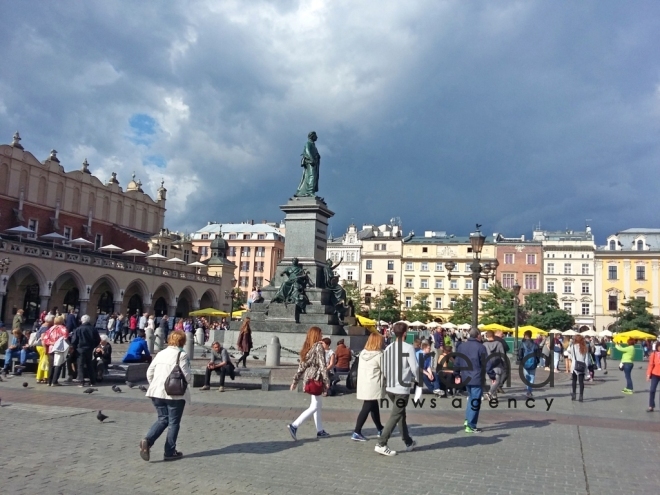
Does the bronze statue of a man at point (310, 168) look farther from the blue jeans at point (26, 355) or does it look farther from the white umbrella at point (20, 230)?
the white umbrella at point (20, 230)

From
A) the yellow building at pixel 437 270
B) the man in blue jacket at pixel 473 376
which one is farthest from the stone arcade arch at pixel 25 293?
the yellow building at pixel 437 270

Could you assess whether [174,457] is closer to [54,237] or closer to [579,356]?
[579,356]

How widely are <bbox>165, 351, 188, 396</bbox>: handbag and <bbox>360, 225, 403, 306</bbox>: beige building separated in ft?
261

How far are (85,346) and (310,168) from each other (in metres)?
13.6

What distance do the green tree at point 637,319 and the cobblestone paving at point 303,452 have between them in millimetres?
54722

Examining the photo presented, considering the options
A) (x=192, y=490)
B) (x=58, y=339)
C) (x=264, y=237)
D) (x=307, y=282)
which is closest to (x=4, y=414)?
(x=58, y=339)

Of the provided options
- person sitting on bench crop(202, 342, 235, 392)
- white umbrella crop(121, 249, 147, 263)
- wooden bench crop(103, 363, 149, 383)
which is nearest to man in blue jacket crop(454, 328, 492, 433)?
person sitting on bench crop(202, 342, 235, 392)

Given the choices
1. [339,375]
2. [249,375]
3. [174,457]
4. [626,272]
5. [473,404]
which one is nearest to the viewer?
[174,457]

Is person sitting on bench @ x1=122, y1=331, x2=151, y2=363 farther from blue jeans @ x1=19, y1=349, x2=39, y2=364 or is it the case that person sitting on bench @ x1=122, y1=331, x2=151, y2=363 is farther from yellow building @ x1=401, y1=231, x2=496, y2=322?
yellow building @ x1=401, y1=231, x2=496, y2=322

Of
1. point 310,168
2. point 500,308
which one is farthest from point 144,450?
point 500,308

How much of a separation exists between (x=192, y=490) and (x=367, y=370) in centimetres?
281

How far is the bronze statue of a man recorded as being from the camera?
81.3 ft

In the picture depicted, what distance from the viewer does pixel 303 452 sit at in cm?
776

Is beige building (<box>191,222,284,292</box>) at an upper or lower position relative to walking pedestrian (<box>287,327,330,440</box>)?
upper
